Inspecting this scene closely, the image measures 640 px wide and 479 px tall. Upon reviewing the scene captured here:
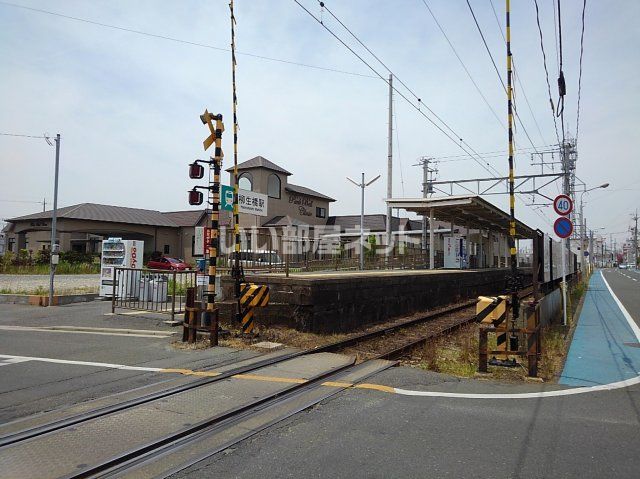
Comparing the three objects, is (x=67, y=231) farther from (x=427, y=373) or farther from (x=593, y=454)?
(x=593, y=454)

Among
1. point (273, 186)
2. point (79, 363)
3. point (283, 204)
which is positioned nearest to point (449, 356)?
point (79, 363)

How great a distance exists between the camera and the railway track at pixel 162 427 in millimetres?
3820

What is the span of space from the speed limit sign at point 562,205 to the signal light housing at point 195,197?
28.5 ft

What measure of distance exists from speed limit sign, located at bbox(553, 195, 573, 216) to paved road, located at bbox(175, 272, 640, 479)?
22.9ft

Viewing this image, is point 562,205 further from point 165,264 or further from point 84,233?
point 84,233

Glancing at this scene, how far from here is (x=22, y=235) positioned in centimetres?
4397

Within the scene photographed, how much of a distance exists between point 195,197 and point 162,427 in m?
5.52

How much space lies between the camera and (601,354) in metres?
8.66

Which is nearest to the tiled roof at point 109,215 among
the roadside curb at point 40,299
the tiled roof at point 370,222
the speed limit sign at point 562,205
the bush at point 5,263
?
the bush at point 5,263

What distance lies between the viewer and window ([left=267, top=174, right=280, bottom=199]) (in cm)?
4497

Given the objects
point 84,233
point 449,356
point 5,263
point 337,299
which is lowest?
point 449,356

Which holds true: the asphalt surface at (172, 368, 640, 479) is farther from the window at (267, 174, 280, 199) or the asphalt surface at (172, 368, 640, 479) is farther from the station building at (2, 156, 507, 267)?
the window at (267, 174, 280, 199)

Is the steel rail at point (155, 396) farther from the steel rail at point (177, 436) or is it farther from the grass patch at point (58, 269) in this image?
the grass patch at point (58, 269)

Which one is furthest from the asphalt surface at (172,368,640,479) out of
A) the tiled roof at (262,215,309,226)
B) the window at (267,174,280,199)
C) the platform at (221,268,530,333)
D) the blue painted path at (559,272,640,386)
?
the window at (267,174,280,199)
